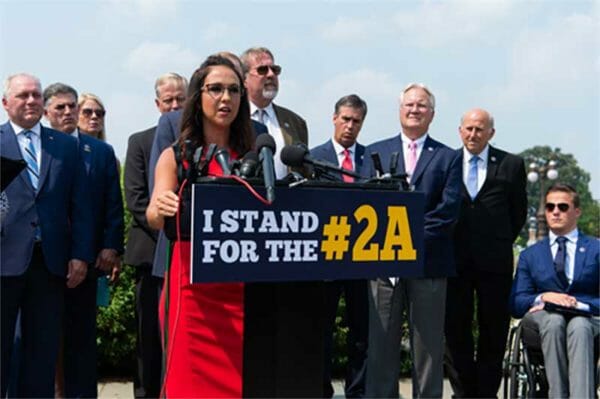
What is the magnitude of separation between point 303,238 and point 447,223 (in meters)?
2.73

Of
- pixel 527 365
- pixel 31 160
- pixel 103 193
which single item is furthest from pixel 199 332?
pixel 527 365

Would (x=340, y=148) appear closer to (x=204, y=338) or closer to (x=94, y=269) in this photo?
(x=94, y=269)

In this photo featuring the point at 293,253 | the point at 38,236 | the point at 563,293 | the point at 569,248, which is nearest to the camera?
the point at 293,253

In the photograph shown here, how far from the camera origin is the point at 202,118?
4.00 meters

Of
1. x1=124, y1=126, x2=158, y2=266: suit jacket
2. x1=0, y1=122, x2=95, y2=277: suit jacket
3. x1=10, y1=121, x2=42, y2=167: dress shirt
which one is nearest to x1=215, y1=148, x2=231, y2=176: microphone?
x1=0, y1=122, x2=95, y2=277: suit jacket

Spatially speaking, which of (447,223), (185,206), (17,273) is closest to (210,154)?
(185,206)

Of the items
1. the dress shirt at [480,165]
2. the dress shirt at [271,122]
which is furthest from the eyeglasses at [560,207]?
the dress shirt at [271,122]

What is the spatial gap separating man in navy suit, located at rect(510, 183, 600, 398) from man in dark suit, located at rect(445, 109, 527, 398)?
0.79 feet

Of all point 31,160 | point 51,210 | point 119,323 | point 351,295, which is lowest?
point 119,323

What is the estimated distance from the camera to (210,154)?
3.38 metres

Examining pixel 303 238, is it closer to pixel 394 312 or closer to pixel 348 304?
pixel 394 312

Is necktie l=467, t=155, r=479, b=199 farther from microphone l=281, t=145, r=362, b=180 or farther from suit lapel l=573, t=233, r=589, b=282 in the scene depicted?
microphone l=281, t=145, r=362, b=180

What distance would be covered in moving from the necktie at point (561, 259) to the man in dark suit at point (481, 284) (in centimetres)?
42

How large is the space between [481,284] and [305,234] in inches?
145
